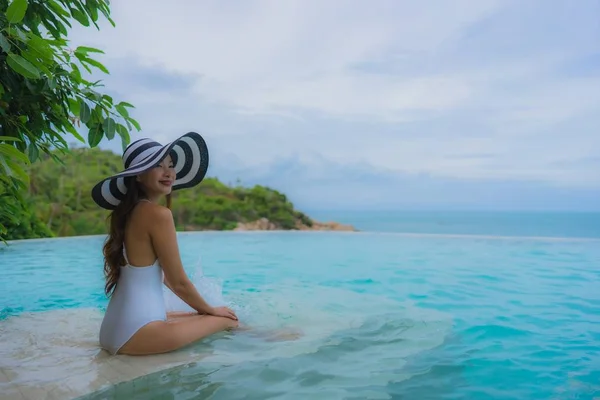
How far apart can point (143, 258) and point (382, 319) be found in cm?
185

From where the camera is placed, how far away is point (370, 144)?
2147 centimetres

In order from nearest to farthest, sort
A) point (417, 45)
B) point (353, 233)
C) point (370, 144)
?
point (353, 233), point (417, 45), point (370, 144)

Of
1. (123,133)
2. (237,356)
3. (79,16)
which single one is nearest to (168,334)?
(237,356)

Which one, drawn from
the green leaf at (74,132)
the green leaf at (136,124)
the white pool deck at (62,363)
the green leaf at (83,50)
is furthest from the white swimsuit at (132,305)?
the green leaf at (83,50)

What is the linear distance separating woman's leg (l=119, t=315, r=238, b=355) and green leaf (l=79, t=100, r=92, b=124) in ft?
3.59

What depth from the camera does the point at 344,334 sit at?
3.34 m

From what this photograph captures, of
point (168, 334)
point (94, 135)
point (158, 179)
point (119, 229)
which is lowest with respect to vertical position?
point (168, 334)

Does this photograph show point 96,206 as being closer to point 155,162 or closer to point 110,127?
point 155,162

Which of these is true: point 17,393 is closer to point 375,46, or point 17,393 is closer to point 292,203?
point 375,46

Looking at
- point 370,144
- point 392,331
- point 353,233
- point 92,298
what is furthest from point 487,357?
point 370,144

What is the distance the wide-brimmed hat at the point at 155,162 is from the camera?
261 centimetres

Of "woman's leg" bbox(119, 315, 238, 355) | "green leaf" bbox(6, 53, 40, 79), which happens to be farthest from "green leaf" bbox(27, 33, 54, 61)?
"woman's leg" bbox(119, 315, 238, 355)

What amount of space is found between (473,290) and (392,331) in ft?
6.84

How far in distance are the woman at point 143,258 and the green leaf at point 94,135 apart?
0.36 m
